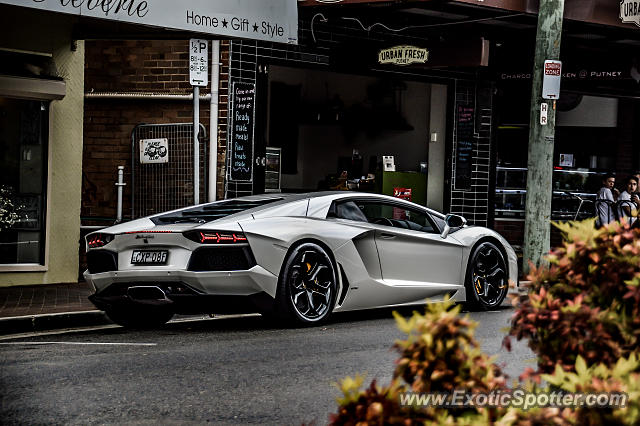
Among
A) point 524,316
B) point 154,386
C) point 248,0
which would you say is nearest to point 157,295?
point 154,386

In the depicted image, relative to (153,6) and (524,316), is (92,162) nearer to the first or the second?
(153,6)

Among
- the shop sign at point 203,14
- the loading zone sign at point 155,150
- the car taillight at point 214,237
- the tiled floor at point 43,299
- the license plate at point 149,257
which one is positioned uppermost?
the shop sign at point 203,14

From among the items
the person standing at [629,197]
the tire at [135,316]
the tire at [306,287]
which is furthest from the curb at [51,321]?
the person standing at [629,197]

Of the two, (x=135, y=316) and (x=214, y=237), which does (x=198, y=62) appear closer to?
(x=135, y=316)

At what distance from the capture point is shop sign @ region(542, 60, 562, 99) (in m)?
13.9

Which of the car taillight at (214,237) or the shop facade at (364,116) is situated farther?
the shop facade at (364,116)

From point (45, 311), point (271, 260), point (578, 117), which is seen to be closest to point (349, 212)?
point (271, 260)

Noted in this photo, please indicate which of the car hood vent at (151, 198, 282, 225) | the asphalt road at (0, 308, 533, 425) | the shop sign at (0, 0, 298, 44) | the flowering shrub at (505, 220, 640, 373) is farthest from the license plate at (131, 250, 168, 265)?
the flowering shrub at (505, 220, 640, 373)

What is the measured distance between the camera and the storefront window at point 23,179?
42.7 ft

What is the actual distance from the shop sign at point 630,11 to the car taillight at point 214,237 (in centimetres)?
942

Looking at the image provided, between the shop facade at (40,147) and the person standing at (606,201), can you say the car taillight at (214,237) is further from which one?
the person standing at (606,201)

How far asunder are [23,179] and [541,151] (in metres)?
7.01

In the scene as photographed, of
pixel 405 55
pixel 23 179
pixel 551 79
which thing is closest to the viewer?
pixel 23 179

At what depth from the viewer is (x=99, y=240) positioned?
358 inches
